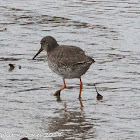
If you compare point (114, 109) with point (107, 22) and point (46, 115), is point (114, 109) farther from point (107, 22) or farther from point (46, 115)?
point (107, 22)

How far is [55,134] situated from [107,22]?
390 inches

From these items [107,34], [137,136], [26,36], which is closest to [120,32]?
[107,34]

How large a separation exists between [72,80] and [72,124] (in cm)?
321

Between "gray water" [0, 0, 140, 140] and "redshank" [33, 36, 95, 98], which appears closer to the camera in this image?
"gray water" [0, 0, 140, 140]

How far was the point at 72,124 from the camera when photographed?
945cm

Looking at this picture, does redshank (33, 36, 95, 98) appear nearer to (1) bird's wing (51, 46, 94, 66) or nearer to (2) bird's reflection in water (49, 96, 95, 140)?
(1) bird's wing (51, 46, 94, 66)

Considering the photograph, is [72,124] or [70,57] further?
[70,57]

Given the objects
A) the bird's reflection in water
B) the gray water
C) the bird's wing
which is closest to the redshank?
the bird's wing

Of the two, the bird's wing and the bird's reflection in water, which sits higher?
the bird's wing

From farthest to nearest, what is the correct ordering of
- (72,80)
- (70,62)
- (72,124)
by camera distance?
1. (72,80)
2. (70,62)
3. (72,124)

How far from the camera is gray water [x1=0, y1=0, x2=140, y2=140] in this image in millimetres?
9281

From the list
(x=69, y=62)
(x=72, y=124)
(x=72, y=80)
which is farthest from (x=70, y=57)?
(x=72, y=124)

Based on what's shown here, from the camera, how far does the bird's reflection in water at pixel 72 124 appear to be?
8891 mm

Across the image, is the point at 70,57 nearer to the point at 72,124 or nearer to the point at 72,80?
the point at 72,80
